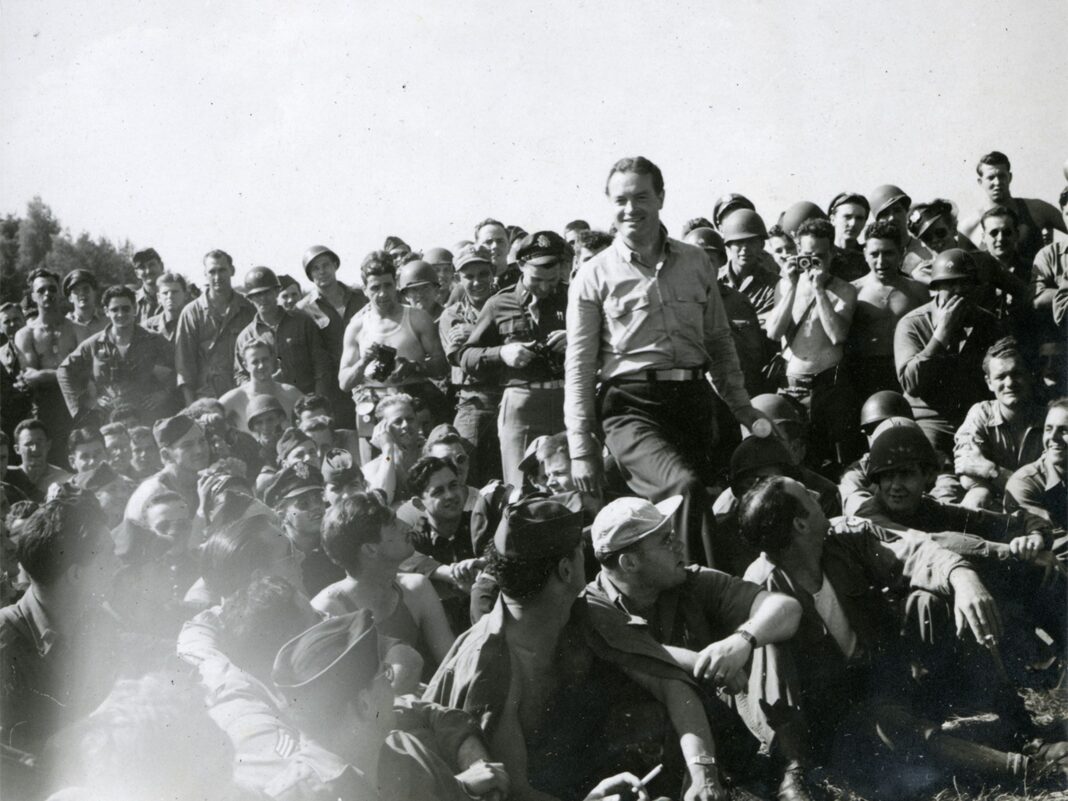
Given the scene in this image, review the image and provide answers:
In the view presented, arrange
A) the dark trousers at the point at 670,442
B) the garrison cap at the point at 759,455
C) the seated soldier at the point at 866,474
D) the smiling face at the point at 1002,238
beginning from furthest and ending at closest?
the smiling face at the point at 1002,238, the seated soldier at the point at 866,474, the garrison cap at the point at 759,455, the dark trousers at the point at 670,442

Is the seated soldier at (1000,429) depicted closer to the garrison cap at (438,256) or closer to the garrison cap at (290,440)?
the garrison cap at (290,440)

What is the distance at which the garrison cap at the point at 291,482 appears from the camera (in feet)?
21.5

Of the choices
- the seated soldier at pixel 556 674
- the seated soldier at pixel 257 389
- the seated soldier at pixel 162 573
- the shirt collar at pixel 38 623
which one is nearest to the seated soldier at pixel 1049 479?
the seated soldier at pixel 556 674

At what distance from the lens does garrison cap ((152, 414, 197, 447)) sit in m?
7.55

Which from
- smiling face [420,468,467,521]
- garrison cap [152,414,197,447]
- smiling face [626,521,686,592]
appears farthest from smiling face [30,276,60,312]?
smiling face [626,521,686,592]

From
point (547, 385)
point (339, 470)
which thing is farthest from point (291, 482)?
point (547, 385)

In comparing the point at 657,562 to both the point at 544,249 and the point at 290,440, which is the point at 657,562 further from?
the point at 290,440

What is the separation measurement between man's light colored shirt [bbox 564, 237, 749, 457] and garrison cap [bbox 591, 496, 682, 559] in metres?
0.80

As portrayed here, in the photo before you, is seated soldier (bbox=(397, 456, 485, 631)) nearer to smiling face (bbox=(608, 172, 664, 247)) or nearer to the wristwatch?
smiling face (bbox=(608, 172, 664, 247))

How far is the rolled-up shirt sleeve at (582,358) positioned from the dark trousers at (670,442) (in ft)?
0.42

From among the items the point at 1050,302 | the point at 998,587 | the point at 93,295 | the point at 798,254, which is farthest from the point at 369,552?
the point at 93,295

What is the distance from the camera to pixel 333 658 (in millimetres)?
3695

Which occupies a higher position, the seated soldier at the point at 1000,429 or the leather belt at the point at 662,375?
the leather belt at the point at 662,375

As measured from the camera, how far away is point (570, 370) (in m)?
5.50
